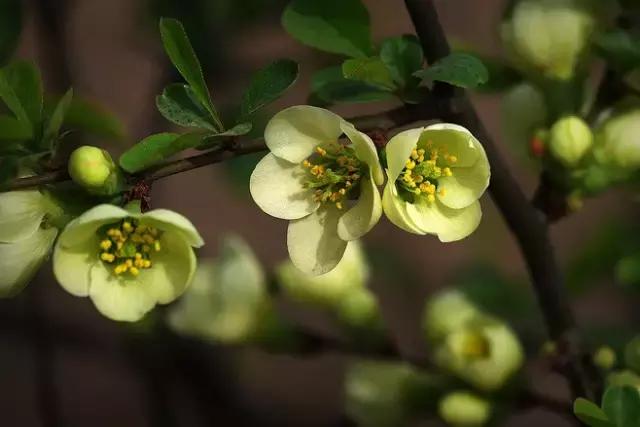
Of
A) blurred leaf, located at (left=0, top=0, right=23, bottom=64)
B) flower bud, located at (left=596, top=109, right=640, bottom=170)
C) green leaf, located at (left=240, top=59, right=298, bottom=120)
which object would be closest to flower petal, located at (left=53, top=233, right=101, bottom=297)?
green leaf, located at (left=240, top=59, right=298, bottom=120)

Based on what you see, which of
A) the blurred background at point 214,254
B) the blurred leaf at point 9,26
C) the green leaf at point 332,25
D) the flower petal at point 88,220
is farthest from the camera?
the blurred background at point 214,254

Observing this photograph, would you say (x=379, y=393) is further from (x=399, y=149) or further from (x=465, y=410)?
(x=399, y=149)

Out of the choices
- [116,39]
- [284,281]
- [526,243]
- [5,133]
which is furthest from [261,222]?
[5,133]

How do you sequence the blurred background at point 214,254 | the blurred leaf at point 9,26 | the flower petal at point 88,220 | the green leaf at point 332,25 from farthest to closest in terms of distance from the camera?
the blurred background at point 214,254
the blurred leaf at point 9,26
the green leaf at point 332,25
the flower petal at point 88,220

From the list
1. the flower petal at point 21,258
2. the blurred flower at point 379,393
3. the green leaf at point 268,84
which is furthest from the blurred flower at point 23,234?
the blurred flower at point 379,393

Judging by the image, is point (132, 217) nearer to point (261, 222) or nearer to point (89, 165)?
point (89, 165)

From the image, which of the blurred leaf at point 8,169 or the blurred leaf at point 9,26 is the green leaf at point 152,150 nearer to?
the blurred leaf at point 8,169

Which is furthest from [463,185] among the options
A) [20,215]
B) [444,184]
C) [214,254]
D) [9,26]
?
[214,254]
